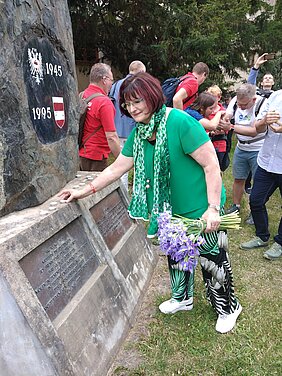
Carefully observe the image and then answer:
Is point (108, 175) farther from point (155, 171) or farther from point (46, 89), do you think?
point (46, 89)

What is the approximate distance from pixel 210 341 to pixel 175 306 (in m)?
0.39

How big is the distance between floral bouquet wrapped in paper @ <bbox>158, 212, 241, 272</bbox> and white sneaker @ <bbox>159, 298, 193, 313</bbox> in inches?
28.5

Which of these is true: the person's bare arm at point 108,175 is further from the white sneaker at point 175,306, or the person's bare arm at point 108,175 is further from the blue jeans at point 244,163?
the blue jeans at point 244,163

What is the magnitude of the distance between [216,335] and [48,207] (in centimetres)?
149

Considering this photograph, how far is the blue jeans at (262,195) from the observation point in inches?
150

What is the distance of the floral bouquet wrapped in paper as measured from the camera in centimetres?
221

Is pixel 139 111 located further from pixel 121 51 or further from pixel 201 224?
pixel 121 51

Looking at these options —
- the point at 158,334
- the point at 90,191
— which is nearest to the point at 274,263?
the point at 158,334

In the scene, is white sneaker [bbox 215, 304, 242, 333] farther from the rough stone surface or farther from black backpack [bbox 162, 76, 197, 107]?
black backpack [bbox 162, 76, 197, 107]

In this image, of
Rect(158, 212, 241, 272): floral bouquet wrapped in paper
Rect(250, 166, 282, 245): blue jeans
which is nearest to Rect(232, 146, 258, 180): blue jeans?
Rect(250, 166, 282, 245): blue jeans

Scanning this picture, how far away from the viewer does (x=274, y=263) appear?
3.79m

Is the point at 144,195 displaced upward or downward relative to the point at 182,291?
upward

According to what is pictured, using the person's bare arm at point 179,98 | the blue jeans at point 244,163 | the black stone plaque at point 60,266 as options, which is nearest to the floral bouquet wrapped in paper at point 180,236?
the black stone plaque at point 60,266

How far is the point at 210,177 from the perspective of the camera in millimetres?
2215
